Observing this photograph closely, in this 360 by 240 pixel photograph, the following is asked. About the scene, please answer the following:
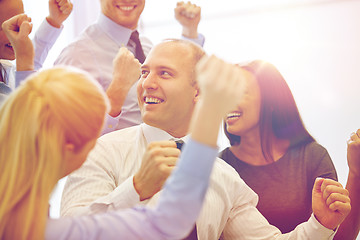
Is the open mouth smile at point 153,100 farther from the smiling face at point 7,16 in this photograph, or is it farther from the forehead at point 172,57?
the smiling face at point 7,16

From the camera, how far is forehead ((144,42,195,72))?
4.42ft

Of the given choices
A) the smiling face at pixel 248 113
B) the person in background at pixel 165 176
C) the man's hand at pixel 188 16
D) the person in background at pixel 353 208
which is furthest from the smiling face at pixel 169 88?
the person in background at pixel 353 208

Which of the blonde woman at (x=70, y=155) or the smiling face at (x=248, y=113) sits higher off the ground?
the blonde woman at (x=70, y=155)

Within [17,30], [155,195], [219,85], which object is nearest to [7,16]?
[17,30]

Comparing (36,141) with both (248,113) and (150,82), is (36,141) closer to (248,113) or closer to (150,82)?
(150,82)

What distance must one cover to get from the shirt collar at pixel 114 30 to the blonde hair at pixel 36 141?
119 cm

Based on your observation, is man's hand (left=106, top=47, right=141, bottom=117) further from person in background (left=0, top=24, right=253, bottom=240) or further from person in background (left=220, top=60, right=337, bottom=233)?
person in background (left=0, top=24, right=253, bottom=240)

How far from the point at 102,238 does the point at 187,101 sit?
75cm

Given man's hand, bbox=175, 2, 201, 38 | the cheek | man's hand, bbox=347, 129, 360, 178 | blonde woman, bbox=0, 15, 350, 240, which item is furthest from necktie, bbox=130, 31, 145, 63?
blonde woman, bbox=0, 15, 350, 240

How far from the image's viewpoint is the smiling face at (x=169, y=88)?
1314 mm

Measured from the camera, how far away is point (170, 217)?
A: 2.13 feet

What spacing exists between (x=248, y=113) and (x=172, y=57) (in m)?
0.37

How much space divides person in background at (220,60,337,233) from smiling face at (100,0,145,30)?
0.54 m

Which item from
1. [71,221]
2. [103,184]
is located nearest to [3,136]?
[71,221]
